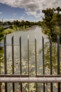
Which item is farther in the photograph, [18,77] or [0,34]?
[0,34]

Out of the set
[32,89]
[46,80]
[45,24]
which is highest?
[45,24]

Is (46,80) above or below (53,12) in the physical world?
Answer: below

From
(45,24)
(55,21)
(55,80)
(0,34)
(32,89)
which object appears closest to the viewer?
(55,80)

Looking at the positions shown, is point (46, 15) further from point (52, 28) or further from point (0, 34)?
point (0, 34)

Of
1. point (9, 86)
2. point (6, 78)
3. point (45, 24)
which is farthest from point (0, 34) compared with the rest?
point (6, 78)

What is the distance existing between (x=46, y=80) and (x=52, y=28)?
1634 centimetres

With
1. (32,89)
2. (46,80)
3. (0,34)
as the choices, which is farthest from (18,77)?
(0,34)

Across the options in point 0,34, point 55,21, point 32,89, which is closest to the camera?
point 32,89

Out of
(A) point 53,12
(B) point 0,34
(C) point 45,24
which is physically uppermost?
(A) point 53,12

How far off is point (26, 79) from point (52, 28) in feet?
53.7

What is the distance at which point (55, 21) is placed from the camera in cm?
1684

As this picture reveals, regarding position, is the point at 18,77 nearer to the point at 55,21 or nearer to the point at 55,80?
the point at 55,80

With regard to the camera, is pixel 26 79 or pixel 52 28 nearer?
pixel 26 79

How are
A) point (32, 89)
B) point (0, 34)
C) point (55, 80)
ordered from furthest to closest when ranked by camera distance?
point (0, 34) < point (32, 89) < point (55, 80)
